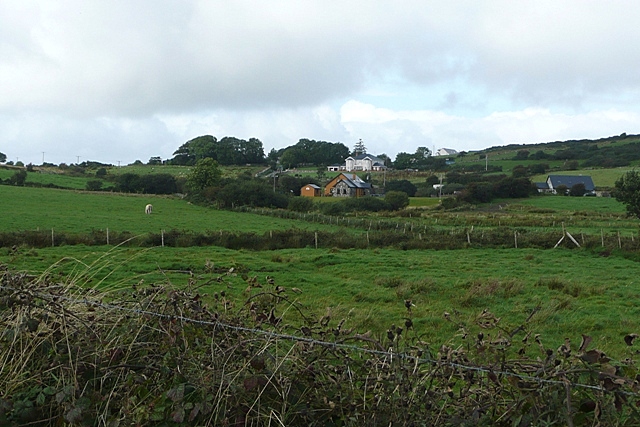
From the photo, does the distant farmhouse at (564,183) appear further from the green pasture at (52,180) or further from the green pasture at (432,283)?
the green pasture at (52,180)

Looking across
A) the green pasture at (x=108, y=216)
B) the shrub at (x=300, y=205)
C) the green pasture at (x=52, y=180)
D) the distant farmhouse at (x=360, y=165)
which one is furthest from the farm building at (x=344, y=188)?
the distant farmhouse at (x=360, y=165)

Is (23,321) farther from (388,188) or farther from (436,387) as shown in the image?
(388,188)

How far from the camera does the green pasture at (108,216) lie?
42.7m

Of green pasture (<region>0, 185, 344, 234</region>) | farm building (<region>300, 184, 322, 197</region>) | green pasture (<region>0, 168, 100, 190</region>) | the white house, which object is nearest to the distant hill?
the white house

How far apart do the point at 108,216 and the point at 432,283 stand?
42.3 m

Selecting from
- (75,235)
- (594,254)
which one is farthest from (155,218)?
(594,254)

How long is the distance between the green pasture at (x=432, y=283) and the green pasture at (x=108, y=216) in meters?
16.7

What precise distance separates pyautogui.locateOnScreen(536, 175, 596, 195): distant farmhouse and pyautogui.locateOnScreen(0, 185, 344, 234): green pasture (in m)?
56.7

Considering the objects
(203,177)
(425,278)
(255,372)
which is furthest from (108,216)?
(255,372)

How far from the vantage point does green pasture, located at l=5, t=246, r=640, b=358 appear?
11.5 meters

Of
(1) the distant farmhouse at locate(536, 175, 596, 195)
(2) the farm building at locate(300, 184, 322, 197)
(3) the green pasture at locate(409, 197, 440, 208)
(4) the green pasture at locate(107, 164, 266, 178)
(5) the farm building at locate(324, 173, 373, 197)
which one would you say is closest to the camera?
(3) the green pasture at locate(409, 197, 440, 208)

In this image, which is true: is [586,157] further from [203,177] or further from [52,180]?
[52,180]

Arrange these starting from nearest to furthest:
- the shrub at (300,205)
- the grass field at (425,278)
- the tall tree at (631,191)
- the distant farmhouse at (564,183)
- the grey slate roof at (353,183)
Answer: the grass field at (425,278), the tall tree at (631,191), the shrub at (300,205), the distant farmhouse at (564,183), the grey slate roof at (353,183)

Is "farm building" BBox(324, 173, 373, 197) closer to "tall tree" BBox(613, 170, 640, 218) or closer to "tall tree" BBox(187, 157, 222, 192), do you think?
"tall tree" BBox(187, 157, 222, 192)
